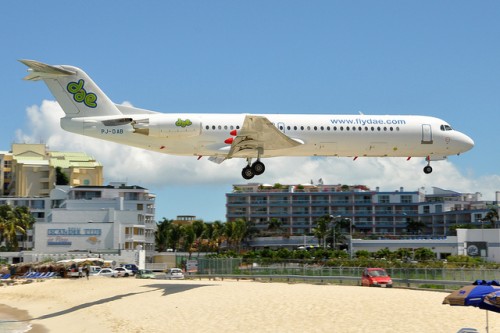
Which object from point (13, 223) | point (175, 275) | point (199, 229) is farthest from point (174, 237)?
point (175, 275)

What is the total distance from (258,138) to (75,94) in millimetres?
9984

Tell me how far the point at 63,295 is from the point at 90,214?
35444mm

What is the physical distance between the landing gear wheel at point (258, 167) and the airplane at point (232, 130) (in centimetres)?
6

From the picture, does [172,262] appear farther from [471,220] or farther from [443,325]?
[443,325]

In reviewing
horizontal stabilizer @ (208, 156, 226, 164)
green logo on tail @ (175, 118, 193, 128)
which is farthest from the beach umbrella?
horizontal stabilizer @ (208, 156, 226, 164)

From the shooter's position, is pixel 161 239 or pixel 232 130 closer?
pixel 232 130

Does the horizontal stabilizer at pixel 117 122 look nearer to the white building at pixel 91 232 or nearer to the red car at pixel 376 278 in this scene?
the red car at pixel 376 278

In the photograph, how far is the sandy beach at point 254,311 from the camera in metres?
30.7

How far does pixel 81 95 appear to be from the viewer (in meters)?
40.7

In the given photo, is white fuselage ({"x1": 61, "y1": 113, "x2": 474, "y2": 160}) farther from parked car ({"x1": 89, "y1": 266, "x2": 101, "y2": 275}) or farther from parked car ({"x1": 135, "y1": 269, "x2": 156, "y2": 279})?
parked car ({"x1": 89, "y1": 266, "x2": 101, "y2": 275})

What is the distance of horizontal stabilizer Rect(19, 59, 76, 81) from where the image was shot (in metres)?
38.7

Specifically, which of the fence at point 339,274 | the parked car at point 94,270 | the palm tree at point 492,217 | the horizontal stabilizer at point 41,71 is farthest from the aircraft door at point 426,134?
the palm tree at point 492,217

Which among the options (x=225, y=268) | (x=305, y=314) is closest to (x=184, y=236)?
(x=225, y=268)

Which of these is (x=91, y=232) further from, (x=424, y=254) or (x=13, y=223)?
(x=424, y=254)
